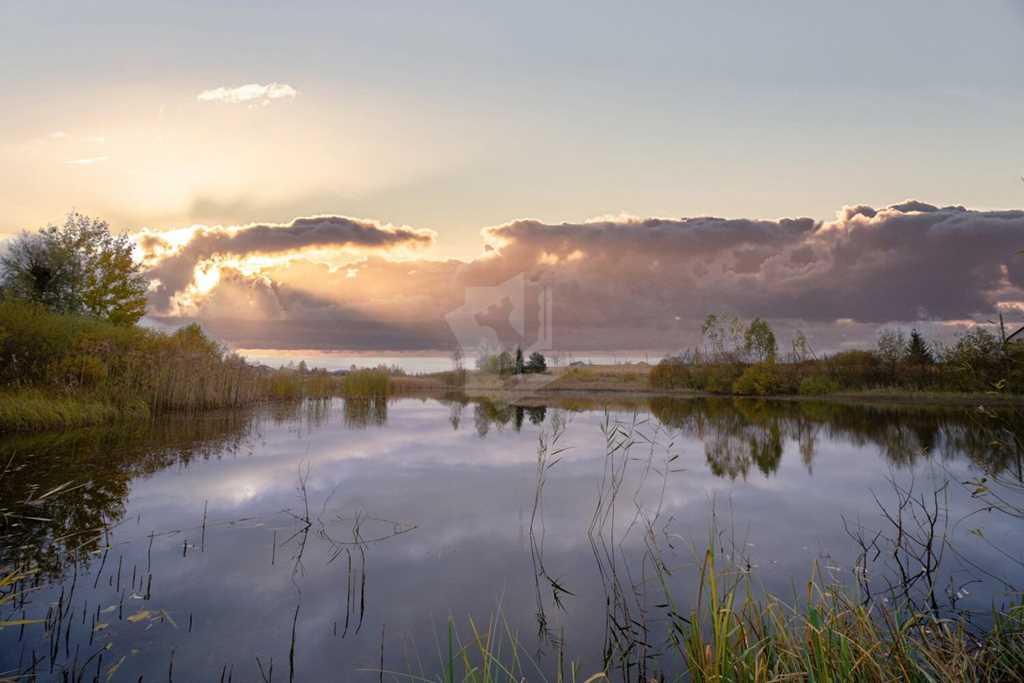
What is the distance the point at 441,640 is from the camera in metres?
3.88

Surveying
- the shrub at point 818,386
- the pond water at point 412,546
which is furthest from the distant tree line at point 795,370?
the pond water at point 412,546

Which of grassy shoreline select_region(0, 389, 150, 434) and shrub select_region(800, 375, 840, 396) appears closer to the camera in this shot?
grassy shoreline select_region(0, 389, 150, 434)

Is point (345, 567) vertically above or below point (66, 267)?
below

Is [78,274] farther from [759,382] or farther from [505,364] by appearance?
[759,382]

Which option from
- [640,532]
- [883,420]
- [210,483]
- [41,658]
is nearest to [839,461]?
[640,532]

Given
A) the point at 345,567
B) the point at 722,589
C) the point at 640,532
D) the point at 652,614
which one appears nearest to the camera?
the point at 652,614

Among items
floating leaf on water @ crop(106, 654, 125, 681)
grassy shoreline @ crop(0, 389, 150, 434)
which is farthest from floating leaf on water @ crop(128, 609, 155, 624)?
grassy shoreline @ crop(0, 389, 150, 434)

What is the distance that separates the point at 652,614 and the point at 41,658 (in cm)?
408

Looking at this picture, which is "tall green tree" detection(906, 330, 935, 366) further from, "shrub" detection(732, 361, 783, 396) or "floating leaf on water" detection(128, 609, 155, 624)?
"floating leaf on water" detection(128, 609, 155, 624)

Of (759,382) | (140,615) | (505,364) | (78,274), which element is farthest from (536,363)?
(140,615)

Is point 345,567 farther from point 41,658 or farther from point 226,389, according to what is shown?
point 226,389

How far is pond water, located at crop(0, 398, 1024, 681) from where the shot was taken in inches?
148

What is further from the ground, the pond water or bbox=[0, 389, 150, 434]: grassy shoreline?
bbox=[0, 389, 150, 434]: grassy shoreline

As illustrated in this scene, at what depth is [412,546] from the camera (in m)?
5.86
